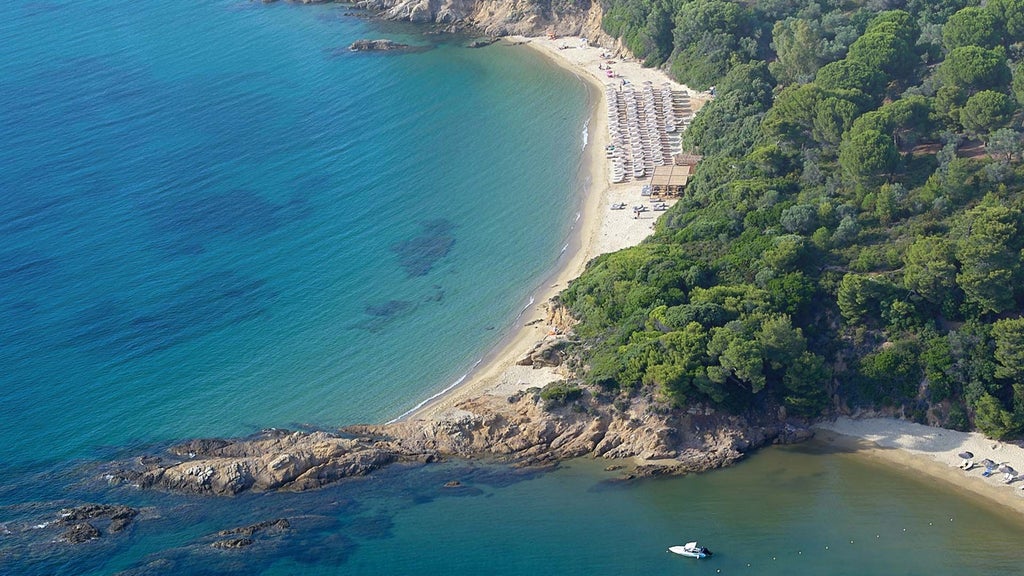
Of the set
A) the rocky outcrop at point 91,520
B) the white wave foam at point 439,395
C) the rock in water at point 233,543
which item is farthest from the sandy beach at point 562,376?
the rocky outcrop at point 91,520

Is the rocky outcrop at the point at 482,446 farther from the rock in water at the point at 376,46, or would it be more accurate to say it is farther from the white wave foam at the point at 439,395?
the rock in water at the point at 376,46

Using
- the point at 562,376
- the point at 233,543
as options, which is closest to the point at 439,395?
the point at 562,376

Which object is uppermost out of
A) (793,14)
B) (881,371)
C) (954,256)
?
(793,14)

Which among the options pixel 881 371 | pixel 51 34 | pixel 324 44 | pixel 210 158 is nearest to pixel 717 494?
pixel 881 371

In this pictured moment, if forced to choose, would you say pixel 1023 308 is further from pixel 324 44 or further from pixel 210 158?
pixel 324 44

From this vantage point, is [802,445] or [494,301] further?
[494,301]
